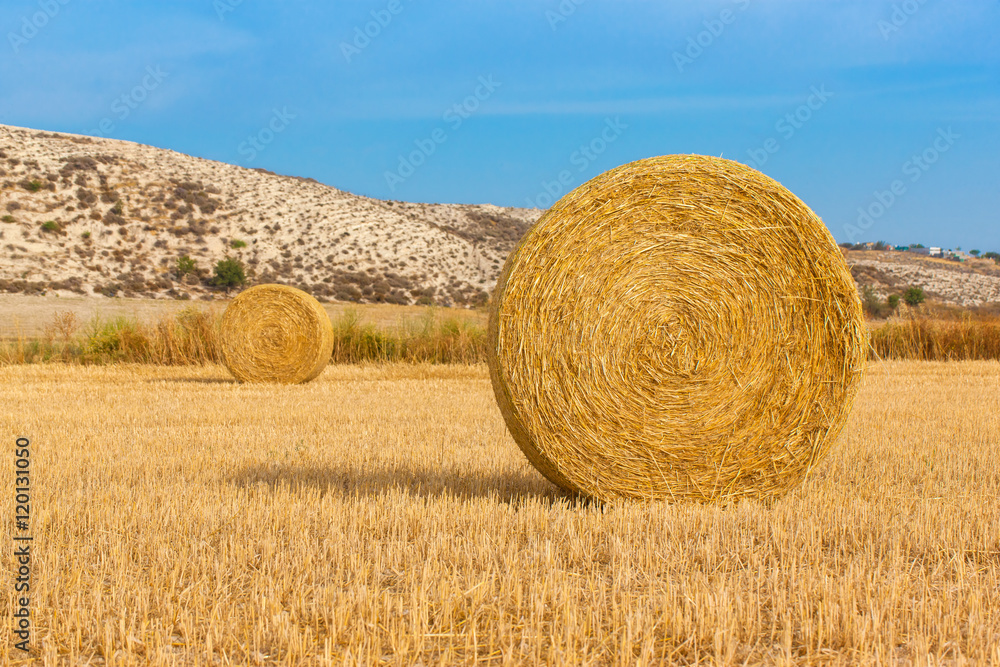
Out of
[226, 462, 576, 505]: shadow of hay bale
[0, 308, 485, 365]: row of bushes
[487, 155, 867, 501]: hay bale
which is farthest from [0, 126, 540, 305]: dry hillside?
[487, 155, 867, 501]: hay bale

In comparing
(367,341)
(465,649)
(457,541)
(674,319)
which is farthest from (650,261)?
(367,341)

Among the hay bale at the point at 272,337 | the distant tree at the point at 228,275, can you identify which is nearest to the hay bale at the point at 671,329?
the hay bale at the point at 272,337

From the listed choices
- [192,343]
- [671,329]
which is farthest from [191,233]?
[671,329]

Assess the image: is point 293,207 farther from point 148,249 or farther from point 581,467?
point 581,467

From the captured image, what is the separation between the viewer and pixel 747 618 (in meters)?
3.77

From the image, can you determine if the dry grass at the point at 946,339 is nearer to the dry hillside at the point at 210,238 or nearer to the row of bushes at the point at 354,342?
the row of bushes at the point at 354,342

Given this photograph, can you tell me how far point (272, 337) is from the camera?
577 inches

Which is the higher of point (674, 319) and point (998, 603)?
point (674, 319)

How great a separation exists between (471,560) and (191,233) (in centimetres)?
4635

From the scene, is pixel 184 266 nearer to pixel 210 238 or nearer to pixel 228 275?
pixel 228 275

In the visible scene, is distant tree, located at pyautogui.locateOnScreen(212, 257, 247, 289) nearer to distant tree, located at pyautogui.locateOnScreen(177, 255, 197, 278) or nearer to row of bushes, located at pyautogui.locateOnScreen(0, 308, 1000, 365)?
distant tree, located at pyautogui.locateOnScreen(177, 255, 197, 278)

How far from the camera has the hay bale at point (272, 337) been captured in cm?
1457

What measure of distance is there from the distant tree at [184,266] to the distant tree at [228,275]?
1.25 metres

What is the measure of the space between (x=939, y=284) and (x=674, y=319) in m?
50.2
